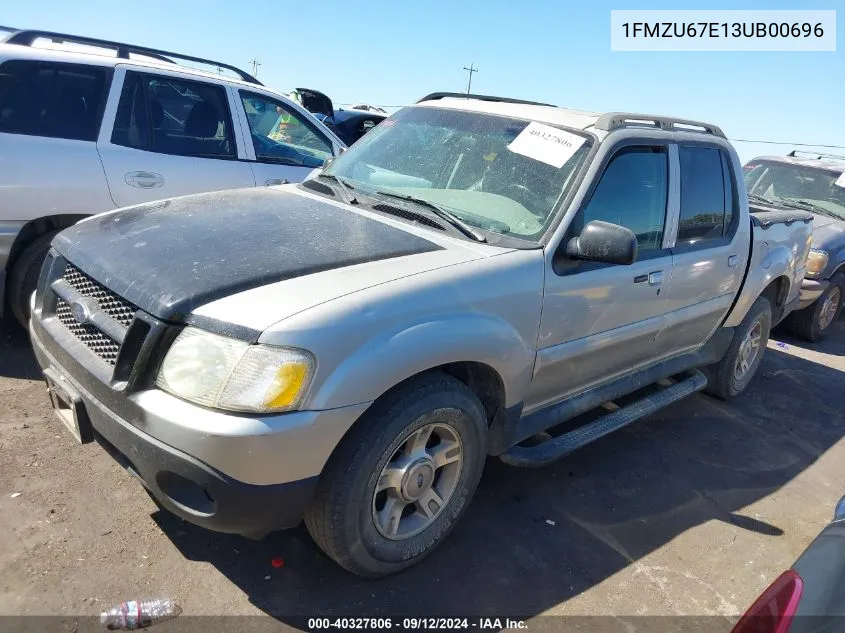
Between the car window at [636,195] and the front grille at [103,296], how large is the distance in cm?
203

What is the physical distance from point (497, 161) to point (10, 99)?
3090mm

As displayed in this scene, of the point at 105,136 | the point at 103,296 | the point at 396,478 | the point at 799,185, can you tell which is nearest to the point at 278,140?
the point at 105,136

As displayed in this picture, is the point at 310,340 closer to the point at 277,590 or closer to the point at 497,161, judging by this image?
the point at 277,590

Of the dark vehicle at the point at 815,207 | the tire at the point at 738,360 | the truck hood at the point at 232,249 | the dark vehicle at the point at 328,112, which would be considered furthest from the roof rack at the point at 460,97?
the dark vehicle at the point at 328,112

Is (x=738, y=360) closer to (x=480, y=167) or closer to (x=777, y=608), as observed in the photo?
(x=480, y=167)

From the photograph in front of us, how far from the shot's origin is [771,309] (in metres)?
5.21

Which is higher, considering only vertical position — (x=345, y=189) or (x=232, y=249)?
(x=345, y=189)

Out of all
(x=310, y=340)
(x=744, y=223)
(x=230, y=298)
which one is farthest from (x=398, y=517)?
(x=744, y=223)

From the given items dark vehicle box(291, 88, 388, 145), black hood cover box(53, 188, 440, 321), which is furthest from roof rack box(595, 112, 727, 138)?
dark vehicle box(291, 88, 388, 145)

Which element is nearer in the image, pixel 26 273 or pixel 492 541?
pixel 492 541

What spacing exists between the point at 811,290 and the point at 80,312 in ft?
22.2

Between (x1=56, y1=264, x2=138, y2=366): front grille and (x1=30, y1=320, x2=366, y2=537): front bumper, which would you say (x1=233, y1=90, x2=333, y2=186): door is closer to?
(x1=56, y1=264, x2=138, y2=366): front grille

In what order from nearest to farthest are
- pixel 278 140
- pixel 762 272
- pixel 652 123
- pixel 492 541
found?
pixel 492 541
pixel 652 123
pixel 762 272
pixel 278 140

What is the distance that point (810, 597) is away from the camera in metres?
1.55
